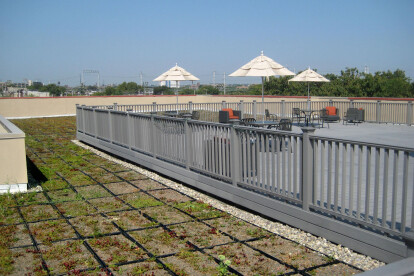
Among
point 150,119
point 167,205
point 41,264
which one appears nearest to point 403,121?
point 150,119

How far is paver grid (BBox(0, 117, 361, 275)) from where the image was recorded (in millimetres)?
5242

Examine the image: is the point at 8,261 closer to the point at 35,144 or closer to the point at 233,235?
the point at 233,235

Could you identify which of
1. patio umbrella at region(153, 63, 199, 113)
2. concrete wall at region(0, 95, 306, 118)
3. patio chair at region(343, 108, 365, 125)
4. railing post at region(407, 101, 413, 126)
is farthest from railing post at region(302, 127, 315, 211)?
concrete wall at region(0, 95, 306, 118)

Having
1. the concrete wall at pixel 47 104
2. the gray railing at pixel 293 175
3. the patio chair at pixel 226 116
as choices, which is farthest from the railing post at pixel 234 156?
the concrete wall at pixel 47 104

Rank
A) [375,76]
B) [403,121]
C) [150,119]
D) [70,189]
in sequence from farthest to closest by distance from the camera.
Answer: [375,76], [403,121], [150,119], [70,189]

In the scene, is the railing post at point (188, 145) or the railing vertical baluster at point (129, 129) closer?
the railing post at point (188, 145)

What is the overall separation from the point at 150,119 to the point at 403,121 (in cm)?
1361

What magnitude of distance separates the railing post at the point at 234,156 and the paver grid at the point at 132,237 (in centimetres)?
68

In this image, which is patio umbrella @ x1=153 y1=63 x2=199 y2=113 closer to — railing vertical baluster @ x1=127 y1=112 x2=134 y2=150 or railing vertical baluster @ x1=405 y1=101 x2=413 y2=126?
Result: railing vertical baluster @ x1=127 y1=112 x2=134 y2=150

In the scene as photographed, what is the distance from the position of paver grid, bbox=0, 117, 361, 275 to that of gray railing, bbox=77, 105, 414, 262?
443 millimetres

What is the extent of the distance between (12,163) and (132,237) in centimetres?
404

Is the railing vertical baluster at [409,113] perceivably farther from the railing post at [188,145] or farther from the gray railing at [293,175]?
the railing post at [188,145]

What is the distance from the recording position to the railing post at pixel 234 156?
7663mm

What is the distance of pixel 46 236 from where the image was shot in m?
6.44
